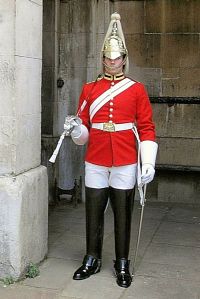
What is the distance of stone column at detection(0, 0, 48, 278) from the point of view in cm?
457

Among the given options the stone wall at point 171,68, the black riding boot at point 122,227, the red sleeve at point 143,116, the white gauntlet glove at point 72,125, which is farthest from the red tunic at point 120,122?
the stone wall at point 171,68

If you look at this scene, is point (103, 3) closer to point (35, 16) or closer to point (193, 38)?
point (193, 38)

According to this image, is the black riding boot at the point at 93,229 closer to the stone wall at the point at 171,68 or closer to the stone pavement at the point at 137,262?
the stone pavement at the point at 137,262

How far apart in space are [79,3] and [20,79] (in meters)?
3.24

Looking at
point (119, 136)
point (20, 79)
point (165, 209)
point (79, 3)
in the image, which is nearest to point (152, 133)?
point (119, 136)

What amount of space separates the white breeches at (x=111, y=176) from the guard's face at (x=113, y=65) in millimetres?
800

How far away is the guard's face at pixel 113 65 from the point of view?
15.4 ft

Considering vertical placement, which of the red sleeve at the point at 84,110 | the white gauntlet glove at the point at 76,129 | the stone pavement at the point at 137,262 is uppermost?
the red sleeve at the point at 84,110

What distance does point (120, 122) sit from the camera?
15.5ft

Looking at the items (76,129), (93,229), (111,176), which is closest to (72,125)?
(76,129)

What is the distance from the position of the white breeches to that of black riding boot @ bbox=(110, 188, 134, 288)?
61mm

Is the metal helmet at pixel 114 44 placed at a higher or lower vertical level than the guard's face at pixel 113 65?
higher

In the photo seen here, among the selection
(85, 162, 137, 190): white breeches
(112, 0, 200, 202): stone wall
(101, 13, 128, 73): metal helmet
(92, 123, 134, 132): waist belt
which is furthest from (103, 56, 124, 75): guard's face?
(112, 0, 200, 202): stone wall

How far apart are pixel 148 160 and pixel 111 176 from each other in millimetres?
392
